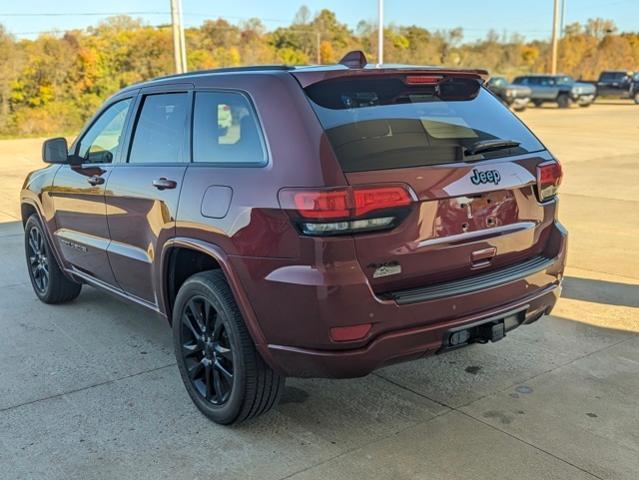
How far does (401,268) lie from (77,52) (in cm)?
3746

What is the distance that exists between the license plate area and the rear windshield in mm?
787

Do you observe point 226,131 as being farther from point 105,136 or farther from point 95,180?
point 105,136

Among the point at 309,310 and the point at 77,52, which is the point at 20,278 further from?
the point at 77,52

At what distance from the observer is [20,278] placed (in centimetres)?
645

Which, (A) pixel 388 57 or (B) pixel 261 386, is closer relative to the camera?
(B) pixel 261 386

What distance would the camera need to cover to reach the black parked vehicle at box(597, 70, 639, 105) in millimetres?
37884

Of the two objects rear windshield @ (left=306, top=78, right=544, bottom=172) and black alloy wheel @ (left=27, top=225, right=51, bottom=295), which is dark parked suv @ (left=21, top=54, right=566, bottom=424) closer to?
rear windshield @ (left=306, top=78, right=544, bottom=172)

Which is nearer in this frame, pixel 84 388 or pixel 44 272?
pixel 84 388

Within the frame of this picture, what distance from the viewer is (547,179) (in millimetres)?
3477

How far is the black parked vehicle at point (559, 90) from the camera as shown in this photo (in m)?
34.6

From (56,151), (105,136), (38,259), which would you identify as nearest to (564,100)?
(38,259)

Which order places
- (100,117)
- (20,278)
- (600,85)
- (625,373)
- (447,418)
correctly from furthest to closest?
(600,85) → (20,278) → (100,117) → (625,373) → (447,418)

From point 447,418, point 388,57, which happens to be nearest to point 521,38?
point 388,57

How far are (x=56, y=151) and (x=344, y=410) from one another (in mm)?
2884
